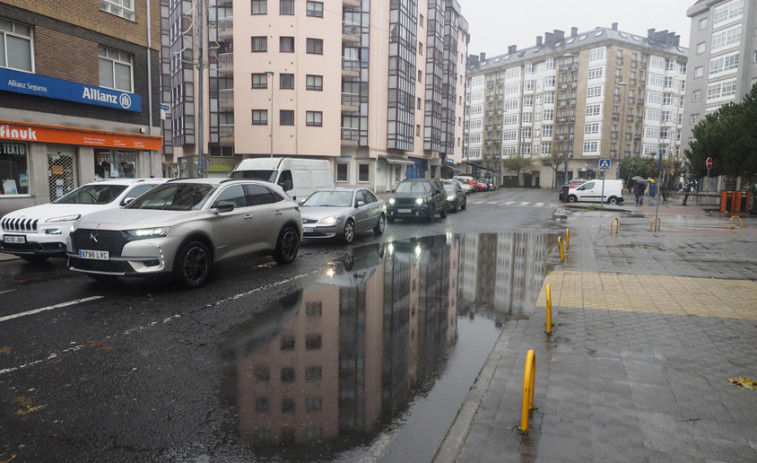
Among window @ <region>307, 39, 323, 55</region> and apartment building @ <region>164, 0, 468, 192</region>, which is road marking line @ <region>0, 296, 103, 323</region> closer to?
apartment building @ <region>164, 0, 468, 192</region>

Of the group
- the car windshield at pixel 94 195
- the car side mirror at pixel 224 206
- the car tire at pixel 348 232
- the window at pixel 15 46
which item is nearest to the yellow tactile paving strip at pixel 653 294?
the car side mirror at pixel 224 206

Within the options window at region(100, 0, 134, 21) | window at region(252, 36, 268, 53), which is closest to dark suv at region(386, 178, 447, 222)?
window at region(100, 0, 134, 21)

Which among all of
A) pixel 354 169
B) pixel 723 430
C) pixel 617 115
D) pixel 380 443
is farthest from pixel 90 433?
pixel 617 115

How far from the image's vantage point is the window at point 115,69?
19.4 metres

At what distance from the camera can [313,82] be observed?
43219mm

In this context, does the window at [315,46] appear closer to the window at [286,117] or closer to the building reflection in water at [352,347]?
the window at [286,117]

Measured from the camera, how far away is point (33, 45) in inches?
663

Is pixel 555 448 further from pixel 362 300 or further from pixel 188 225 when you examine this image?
pixel 188 225

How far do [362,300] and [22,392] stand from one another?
4297 mm

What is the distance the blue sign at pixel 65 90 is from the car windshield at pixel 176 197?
35.9 ft

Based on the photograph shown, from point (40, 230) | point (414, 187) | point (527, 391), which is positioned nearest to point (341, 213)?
point (40, 230)

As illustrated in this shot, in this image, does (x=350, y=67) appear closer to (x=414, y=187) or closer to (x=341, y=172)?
(x=341, y=172)

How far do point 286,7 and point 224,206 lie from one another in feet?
126

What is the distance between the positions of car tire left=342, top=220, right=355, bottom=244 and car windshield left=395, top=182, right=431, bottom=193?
24.5ft
